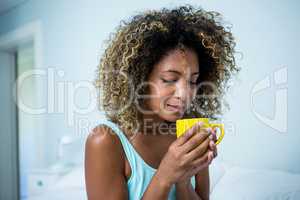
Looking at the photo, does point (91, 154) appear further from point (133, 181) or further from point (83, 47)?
point (83, 47)

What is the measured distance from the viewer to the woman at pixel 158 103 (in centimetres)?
68

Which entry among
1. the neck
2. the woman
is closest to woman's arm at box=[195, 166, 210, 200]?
the woman

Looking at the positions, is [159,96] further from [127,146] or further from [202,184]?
[202,184]

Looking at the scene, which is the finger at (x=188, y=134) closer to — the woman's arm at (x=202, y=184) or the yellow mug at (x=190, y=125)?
the yellow mug at (x=190, y=125)

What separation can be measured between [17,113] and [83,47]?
0.75 meters

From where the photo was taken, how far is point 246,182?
2.84ft

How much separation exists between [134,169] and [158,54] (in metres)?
A: 0.28

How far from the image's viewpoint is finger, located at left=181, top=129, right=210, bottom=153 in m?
0.63

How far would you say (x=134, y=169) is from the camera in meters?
0.76

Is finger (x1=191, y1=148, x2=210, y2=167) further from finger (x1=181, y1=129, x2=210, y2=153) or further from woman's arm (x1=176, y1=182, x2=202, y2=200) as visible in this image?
woman's arm (x1=176, y1=182, x2=202, y2=200)

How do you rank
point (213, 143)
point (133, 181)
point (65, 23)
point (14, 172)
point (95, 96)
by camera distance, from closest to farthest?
point (213, 143) → point (133, 181) → point (95, 96) → point (65, 23) → point (14, 172)

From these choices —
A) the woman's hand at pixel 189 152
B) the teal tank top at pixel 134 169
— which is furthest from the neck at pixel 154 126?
the woman's hand at pixel 189 152

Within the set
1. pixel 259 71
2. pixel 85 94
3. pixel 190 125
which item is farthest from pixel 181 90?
pixel 85 94

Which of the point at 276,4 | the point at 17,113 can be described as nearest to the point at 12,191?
the point at 17,113
